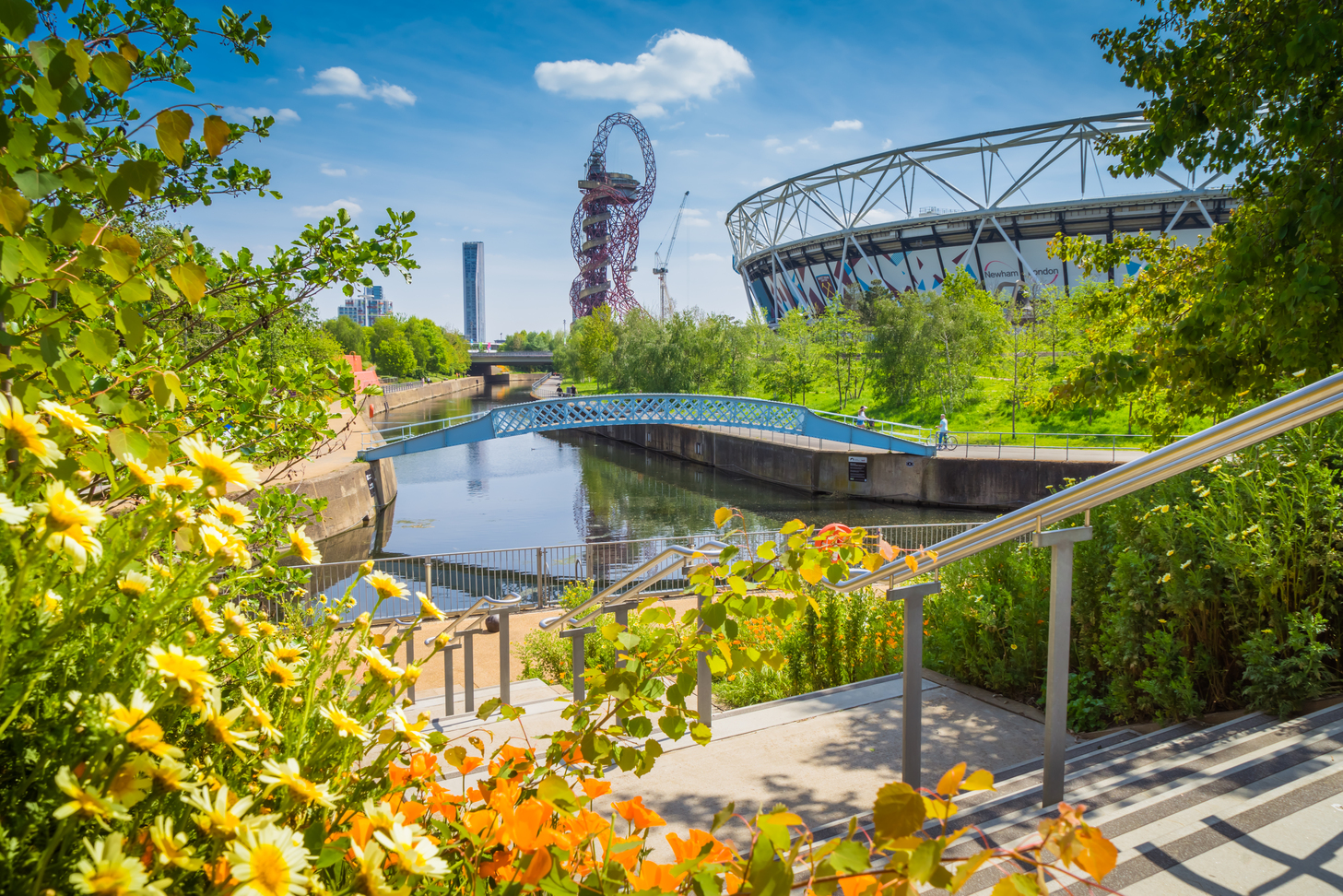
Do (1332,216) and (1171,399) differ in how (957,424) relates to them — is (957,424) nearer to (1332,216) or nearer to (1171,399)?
(1171,399)

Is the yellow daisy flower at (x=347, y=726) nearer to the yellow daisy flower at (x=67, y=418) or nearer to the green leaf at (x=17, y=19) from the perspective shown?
the yellow daisy flower at (x=67, y=418)

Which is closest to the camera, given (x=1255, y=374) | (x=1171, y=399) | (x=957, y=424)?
(x=1255, y=374)

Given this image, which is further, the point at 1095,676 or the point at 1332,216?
the point at 1332,216

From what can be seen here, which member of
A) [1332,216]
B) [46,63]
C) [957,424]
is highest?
[1332,216]

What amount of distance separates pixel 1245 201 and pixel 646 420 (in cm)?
2733

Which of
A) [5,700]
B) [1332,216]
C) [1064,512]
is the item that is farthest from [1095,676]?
[5,700]

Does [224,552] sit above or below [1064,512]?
above

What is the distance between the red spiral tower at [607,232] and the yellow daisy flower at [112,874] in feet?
279

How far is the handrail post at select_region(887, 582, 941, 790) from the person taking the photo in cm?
268

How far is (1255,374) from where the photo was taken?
5914 mm

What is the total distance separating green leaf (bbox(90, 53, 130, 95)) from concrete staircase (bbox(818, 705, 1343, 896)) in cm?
236

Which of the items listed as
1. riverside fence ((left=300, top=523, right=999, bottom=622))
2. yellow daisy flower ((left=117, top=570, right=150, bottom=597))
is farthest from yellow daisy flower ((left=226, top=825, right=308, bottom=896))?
riverside fence ((left=300, top=523, right=999, bottom=622))

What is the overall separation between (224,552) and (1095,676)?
4.08 metres

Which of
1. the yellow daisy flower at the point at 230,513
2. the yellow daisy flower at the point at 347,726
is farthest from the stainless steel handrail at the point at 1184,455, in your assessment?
the yellow daisy flower at the point at 230,513
